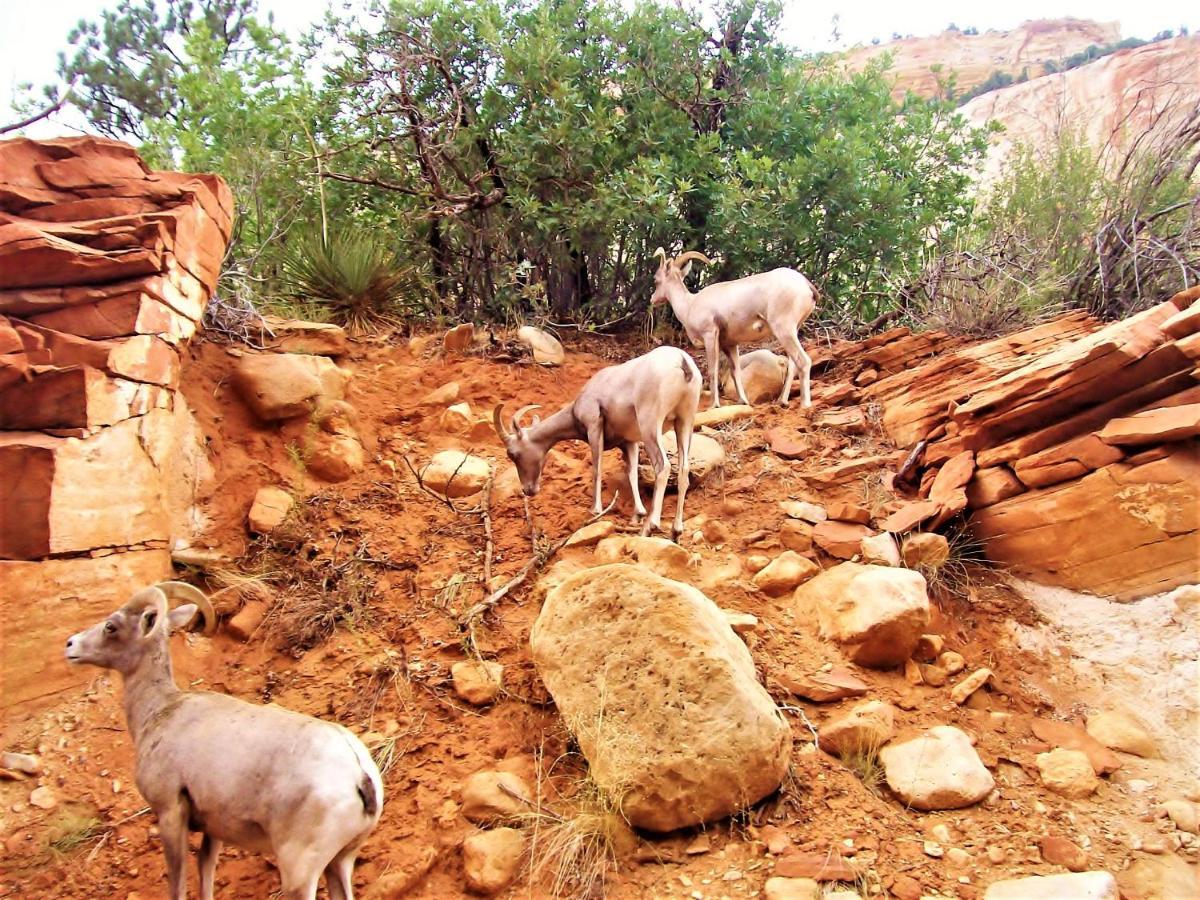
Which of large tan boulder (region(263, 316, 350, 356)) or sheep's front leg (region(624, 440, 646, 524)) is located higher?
large tan boulder (region(263, 316, 350, 356))

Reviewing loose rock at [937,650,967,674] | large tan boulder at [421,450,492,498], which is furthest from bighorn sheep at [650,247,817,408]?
loose rock at [937,650,967,674]

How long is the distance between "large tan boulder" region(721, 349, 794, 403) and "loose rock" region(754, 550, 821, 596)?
3.41 meters

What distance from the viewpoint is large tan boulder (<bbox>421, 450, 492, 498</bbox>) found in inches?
277

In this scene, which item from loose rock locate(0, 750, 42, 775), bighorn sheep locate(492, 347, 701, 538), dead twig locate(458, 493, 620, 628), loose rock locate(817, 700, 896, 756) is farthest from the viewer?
bighorn sheep locate(492, 347, 701, 538)

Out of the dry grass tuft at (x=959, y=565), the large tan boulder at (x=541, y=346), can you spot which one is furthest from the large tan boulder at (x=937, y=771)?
the large tan boulder at (x=541, y=346)

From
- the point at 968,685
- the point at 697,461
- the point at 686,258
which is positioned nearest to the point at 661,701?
the point at 968,685

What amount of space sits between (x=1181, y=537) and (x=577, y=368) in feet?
20.2

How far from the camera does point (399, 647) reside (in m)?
5.23

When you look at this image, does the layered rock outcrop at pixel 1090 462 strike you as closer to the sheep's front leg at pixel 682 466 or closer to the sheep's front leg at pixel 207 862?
the sheep's front leg at pixel 682 466

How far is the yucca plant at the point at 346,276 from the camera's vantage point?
8.79 meters

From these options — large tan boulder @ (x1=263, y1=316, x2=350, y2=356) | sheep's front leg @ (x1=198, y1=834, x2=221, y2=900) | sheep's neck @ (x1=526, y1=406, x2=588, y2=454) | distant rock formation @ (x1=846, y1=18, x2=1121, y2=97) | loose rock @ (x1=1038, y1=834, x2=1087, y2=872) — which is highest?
distant rock formation @ (x1=846, y1=18, x2=1121, y2=97)

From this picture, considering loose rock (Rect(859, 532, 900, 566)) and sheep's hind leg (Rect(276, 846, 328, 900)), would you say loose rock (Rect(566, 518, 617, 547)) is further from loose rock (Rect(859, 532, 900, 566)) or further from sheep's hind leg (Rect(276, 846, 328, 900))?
sheep's hind leg (Rect(276, 846, 328, 900))

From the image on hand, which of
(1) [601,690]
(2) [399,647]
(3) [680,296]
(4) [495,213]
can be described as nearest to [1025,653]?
(1) [601,690]

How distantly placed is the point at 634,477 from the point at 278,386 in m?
3.24
